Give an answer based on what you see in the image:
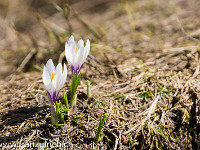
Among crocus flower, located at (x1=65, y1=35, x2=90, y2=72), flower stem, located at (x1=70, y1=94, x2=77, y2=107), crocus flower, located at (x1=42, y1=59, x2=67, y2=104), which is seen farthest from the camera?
flower stem, located at (x1=70, y1=94, x2=77, y2=107)

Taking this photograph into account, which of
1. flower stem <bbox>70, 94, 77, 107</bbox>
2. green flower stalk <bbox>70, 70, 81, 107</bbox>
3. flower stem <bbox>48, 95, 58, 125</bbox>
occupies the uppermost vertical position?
green flower stalk <bbox>70, 70, 81, 107</bbox>

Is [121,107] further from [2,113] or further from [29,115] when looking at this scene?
[2,113]

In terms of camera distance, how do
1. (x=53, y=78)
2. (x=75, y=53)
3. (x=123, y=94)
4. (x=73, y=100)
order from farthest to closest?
(x=123, y=94)
(x=73, y=100)
(x=75, y=53)
(x=53, y=78)

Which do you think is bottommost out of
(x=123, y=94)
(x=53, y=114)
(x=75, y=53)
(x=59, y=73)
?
(x=53, y=114)

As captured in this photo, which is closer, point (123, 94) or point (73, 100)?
point (73, 100)

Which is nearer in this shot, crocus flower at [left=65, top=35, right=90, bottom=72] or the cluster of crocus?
the cluster of crocus

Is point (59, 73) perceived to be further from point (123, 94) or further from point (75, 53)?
point (123, 94)

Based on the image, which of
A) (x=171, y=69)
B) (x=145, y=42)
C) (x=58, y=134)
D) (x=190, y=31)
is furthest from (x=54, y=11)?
(x=58, y=134)

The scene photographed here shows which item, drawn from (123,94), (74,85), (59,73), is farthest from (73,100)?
(123,94)

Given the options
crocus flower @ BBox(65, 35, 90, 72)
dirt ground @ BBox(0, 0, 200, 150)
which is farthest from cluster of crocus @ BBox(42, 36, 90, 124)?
dirt ground @ BBox(0, 0, 200, 150)

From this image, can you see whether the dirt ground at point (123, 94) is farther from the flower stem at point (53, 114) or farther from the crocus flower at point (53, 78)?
the crocus flower at point (53, 78)

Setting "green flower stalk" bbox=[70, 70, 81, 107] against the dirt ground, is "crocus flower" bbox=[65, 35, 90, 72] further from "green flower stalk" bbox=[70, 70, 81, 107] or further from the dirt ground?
the dirt ground
